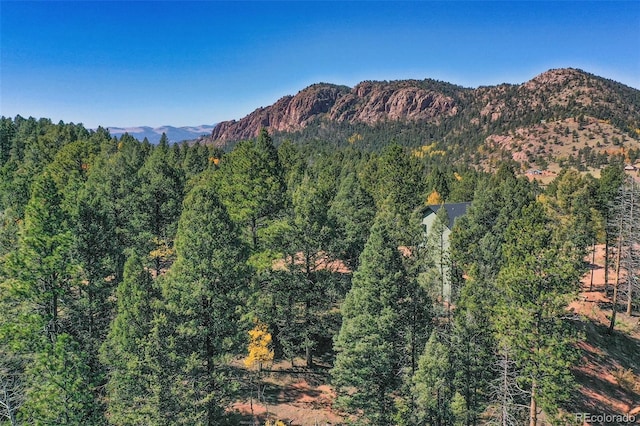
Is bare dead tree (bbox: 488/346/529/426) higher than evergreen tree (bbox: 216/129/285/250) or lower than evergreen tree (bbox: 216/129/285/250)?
lower

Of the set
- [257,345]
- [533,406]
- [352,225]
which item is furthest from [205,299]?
[533,406]

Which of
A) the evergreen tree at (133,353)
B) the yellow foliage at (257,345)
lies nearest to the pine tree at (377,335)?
the yellow foliage at (257,345)

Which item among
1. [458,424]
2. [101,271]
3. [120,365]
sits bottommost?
[458,424]

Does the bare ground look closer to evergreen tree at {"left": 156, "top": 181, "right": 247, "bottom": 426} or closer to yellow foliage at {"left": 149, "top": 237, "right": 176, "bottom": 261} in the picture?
evergreen tree at {"left": 156, "top": 181, "right": 247, "bottom": 426}

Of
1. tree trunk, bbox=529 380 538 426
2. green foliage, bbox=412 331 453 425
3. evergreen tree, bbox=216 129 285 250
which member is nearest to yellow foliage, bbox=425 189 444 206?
evergreen tree, bbox=216 129 285 250

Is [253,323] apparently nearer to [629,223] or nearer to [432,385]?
[432,385]

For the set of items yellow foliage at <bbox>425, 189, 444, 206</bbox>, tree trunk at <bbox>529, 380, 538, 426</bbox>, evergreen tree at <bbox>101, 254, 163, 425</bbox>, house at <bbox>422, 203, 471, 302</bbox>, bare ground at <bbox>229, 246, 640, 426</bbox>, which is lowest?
bare ground at <bbox>229, 246, 640, 426</bbox>

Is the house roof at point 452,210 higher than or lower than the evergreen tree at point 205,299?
higher

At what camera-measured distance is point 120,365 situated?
56.8 ft

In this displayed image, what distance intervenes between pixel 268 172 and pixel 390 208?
36.1 ft

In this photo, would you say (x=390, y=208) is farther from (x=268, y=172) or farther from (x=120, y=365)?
(x=120, y=365)

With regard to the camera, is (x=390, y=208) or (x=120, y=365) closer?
(x=120, y=365)

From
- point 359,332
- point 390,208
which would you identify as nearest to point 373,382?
point 359,332

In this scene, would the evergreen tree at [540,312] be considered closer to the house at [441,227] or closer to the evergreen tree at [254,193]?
the house at [441,227]
